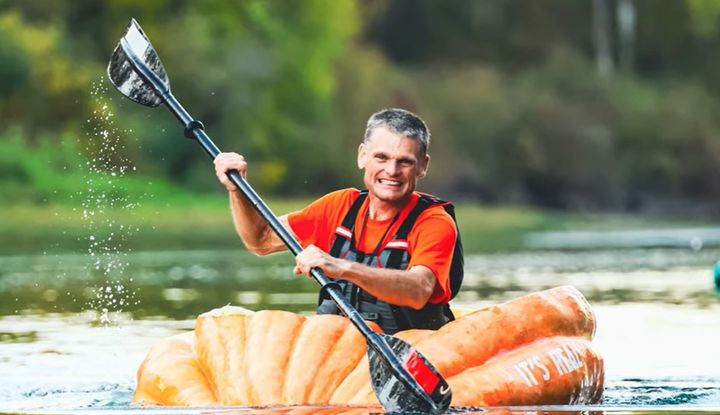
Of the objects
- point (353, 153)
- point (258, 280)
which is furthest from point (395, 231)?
point (353, 153)

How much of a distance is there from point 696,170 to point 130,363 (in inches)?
1459

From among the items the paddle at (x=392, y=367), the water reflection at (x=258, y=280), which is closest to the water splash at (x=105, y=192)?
the water reflection at (x=258, y=280)

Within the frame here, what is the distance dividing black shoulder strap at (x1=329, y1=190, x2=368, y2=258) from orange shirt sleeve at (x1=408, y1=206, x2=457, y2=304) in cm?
29

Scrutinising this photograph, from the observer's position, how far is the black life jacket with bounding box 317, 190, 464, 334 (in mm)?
8539

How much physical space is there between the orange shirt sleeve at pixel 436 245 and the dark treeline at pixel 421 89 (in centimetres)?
2150

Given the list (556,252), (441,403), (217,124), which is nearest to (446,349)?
(441,403)

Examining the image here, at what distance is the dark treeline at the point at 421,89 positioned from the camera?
1368 inches

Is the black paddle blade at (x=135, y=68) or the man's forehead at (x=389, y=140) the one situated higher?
the black paddle blade at (x=135, y=68)

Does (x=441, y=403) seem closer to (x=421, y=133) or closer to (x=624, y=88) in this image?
(x=421, y=133)

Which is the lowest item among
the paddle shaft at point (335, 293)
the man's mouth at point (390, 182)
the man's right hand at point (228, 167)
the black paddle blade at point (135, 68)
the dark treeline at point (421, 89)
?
the paddle shaft at point (335, 293)

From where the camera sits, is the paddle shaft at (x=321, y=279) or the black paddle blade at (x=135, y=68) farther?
the black paddle blade at (x=135, y=68)

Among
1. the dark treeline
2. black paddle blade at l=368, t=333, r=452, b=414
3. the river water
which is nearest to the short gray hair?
black paddle blade at l=368, t=333, r=452, b=414

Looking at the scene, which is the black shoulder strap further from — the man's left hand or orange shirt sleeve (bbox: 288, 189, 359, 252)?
the man's left hand

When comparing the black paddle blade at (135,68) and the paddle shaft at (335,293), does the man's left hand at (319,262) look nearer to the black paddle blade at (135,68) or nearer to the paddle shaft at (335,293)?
the paddle shaft at (335,293)
